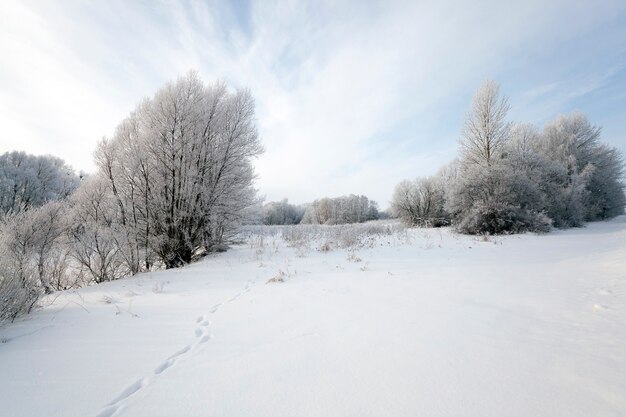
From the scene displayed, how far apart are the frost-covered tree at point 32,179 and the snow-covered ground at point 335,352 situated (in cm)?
3089

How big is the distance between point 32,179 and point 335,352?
39351mm

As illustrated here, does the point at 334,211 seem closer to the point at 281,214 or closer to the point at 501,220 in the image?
the point at 281,214

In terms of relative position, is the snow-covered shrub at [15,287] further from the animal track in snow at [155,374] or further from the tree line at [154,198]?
the animal track in snow at [155,374]

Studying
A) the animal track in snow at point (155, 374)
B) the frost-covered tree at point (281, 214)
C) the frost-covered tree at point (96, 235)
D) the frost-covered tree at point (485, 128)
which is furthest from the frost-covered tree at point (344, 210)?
the animal track in snow at point (155, 374)

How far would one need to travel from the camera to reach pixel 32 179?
88.6 ft

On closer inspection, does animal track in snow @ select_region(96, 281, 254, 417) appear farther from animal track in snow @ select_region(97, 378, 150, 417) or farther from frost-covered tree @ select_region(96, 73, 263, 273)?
frost-covered tree @ select_region(96, 73, 263, 273)

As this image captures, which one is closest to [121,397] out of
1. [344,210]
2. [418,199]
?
[418,199]

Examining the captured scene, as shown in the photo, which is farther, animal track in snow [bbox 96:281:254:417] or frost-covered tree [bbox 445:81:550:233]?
frost-covered tree [bbox 445:81:550:233]

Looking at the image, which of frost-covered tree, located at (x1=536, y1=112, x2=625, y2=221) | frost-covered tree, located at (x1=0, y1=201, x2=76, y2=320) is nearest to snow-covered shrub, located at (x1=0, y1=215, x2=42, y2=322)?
frost-covered tree, located at (x1=0, y1=201, x2=76, y2=320)

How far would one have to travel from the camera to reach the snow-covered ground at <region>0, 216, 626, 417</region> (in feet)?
5.33

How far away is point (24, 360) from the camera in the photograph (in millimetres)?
2359

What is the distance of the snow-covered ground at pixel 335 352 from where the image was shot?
5.33 feet

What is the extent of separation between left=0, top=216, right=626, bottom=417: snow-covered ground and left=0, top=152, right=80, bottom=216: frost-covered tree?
30.9 metres

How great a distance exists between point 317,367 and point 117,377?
1.60m
